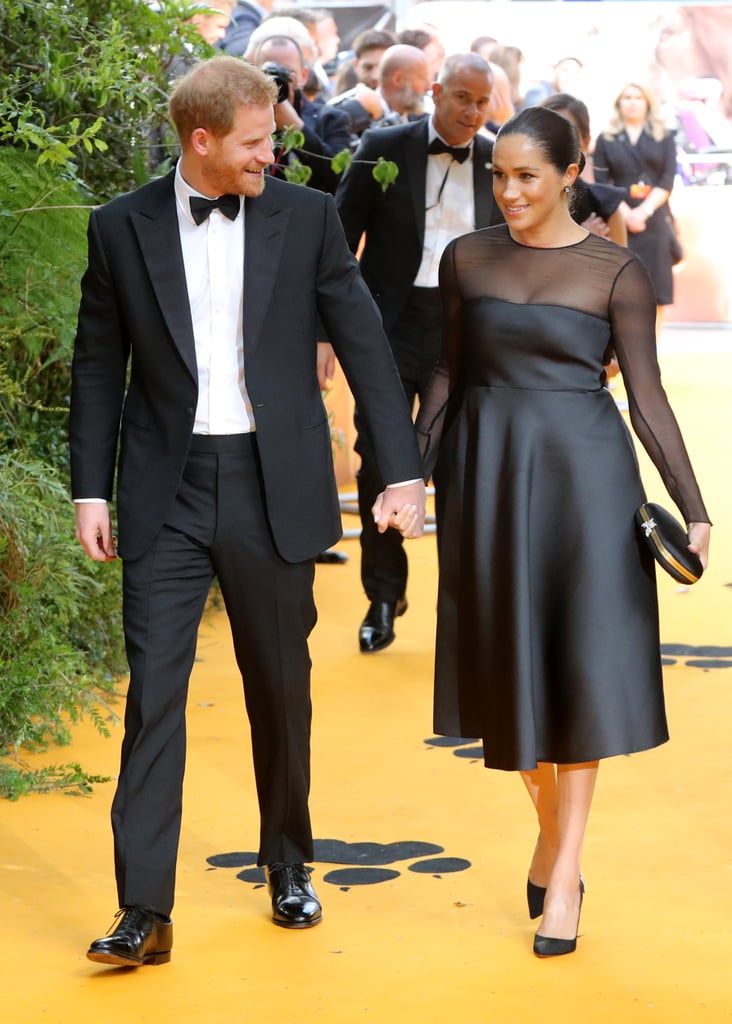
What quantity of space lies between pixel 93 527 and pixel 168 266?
0.58 meters

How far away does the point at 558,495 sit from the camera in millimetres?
3646

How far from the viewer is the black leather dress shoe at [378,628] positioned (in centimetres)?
643

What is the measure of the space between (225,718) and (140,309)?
7.51ft

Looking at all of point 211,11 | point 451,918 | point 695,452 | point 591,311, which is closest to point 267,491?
point 591,311

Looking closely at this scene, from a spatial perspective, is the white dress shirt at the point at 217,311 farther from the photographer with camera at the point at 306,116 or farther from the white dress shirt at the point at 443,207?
the photographer with camera at the point at 306,116

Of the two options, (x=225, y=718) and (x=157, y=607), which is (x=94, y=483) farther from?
(x=225, y=718)

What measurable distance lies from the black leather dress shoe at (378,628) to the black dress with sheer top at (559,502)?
2.70 meters

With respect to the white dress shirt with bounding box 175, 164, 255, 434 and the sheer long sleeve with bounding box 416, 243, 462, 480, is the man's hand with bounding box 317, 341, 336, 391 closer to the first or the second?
the sheer long sleeve with bounding box 416, 243, 462, 480

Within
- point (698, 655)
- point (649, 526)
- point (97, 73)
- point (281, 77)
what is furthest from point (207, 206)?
point (281, 77)

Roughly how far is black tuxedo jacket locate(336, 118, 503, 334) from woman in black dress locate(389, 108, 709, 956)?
96.2 inches

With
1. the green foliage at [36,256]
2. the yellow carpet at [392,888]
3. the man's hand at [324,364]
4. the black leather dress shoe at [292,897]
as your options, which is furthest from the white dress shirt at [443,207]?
the black leather dress shoe at [292,897]

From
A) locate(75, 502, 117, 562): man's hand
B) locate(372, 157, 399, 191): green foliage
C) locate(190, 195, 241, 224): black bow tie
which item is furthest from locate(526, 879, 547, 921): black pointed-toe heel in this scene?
locate(372, 157, 399, 191): green foliage

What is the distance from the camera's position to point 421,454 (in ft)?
12.5

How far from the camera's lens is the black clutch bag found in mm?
3535
